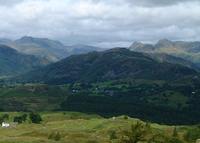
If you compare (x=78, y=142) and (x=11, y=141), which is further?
(x=78, y=142)

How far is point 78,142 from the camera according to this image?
196 m

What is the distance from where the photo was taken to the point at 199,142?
18812cm

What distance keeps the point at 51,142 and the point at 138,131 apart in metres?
39.4

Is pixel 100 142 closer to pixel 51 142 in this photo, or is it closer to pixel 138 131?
pixel 51 142

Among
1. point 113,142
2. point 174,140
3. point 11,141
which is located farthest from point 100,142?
point 11,141

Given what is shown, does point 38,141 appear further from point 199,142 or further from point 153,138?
point 199,142

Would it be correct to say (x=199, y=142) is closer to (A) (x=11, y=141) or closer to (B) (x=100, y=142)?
(B) (x=100, y=142)

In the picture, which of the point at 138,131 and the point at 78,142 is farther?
the point at 78,142

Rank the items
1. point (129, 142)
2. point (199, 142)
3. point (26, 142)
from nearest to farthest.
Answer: point (129, 142) → point (26, 142) → point (199, 142)

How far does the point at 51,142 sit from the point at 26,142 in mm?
9655

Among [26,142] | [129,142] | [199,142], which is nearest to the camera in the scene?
[129,142]

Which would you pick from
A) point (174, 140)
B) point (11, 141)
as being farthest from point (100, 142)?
point (11, 141)

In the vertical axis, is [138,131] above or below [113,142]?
above

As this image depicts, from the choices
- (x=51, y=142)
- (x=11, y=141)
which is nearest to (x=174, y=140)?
(x=51, y=142)
